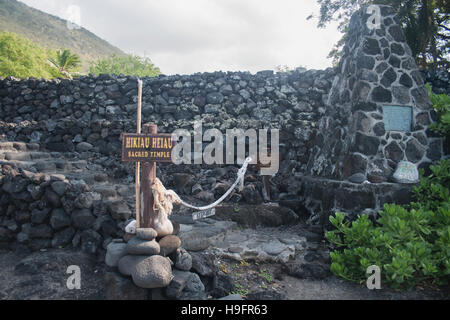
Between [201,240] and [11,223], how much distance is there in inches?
124

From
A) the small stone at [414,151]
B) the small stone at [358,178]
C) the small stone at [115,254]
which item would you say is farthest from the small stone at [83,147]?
the small stone at [414,151]

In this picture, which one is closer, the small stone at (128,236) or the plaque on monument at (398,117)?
the small stone at (128,236)

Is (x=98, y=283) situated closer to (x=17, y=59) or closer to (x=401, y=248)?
(x=401, y=248)

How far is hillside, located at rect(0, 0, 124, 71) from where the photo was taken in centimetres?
5044

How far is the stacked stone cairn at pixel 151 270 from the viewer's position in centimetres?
338

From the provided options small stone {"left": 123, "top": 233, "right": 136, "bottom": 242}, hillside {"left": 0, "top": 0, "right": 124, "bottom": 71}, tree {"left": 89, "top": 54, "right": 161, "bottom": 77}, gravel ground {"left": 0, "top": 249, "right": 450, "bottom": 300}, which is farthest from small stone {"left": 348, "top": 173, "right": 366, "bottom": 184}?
hillside {"left": 0, "top": 0, "right": 124, "bottom": 71}

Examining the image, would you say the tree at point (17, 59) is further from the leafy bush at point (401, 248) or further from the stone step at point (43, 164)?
the leafy bush at point (401, 248)

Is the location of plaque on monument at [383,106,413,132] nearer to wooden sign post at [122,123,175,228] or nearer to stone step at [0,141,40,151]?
wooden sign post at [122,123,175,228]

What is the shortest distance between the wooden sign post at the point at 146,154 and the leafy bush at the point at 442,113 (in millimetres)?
4687

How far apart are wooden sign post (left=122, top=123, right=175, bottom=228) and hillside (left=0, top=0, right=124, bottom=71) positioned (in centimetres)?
5391

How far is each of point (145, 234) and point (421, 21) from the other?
1040cm
